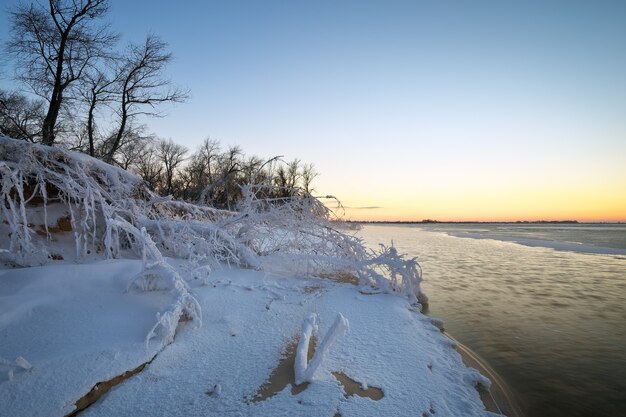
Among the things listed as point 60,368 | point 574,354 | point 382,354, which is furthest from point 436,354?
point 60,368

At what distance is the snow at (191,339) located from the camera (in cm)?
212

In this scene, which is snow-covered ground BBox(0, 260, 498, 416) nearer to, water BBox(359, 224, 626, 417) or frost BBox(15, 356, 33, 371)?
frost BBox(15, 356, 33, 371)

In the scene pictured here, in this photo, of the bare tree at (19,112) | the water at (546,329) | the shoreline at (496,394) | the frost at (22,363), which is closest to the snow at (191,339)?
the frost at (22,363)

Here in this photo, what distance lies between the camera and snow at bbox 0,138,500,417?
2.12 meters

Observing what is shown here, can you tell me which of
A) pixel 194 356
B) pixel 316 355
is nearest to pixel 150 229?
pixel 194 356

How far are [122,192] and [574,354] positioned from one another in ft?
24.1

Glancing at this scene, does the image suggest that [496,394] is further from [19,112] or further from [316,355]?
[19,112]

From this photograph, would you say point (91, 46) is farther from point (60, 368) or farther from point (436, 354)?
point (436, 354)

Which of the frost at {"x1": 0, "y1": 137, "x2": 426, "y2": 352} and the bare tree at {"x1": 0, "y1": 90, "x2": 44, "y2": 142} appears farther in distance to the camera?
the bare tree at {"x1": 0, "y1": 90, "x2": 44, "y2": 142}

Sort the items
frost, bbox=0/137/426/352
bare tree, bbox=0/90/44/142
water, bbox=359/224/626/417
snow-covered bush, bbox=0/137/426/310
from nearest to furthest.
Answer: water, bbox=359/224/626/417 < frost, bbox=0/137/426/352 < snow-covered bush, bbox=0/137/426/310 < bare tree, bbox=0/90/44/142

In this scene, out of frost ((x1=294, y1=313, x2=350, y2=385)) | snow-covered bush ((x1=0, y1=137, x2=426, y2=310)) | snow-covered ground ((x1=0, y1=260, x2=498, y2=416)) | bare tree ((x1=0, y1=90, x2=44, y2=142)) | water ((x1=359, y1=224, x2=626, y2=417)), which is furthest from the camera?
bare tree ((x1=0, y1=90, x2=44, y2=142))

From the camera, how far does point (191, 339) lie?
9.67 ft

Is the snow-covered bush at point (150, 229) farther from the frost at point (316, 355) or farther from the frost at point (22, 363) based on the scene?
the frost at point (316, 355)

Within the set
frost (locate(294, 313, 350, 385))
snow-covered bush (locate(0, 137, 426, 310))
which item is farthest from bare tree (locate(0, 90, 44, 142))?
frost (locate(294, 313, 350, 385))
